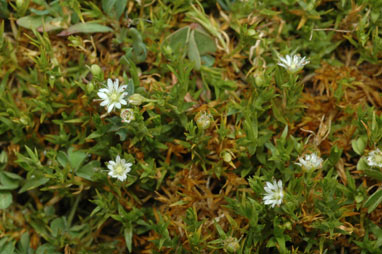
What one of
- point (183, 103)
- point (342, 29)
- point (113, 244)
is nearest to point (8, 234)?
point (113, 244)

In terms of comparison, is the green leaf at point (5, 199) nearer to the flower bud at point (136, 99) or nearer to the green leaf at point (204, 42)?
the flower bud at point (136, 99)

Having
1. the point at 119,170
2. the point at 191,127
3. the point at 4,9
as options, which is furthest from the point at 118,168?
the point at 4,9

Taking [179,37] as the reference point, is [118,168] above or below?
below

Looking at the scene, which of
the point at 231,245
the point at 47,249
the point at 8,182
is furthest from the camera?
the point at 8,182

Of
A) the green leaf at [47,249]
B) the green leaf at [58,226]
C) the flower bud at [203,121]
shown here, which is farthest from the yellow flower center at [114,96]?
the green leaf at [47,249]

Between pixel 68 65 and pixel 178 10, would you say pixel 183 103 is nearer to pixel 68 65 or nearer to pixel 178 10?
pixel 178 10

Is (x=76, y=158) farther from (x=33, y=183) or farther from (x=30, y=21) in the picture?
(x=30, y=21)

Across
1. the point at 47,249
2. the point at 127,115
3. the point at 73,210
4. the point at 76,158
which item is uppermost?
the point at 127,115
